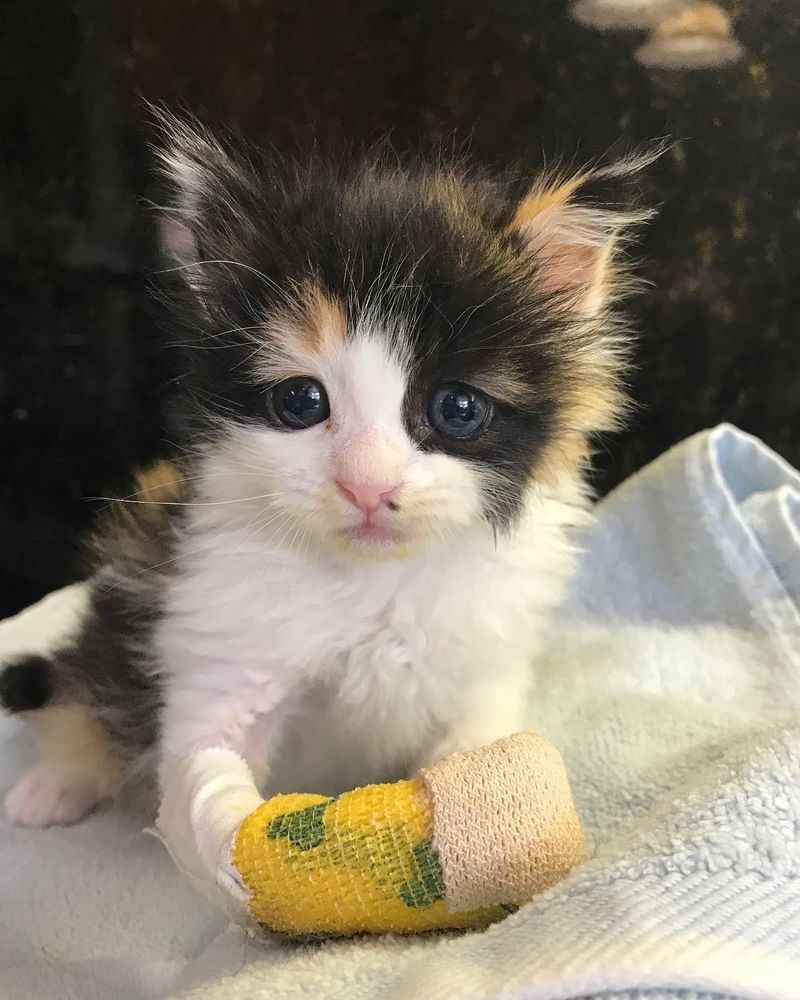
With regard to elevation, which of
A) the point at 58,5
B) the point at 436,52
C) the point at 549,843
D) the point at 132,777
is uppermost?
the point at 436,52

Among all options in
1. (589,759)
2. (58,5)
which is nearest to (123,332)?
(58,5)

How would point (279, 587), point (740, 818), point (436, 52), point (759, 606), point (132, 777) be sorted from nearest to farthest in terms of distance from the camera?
point (740, 818) < point (279, 587) < point (132, 777) < point (759, 606) < point (436, 52)

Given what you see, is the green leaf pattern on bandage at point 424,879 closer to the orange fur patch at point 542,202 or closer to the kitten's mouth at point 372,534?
the kitten's mouth at point 372,534

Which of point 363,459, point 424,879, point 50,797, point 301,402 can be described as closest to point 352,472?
point 363,459

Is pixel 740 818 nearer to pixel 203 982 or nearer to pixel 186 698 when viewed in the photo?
pixel 203 982

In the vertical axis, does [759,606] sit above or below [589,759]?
above

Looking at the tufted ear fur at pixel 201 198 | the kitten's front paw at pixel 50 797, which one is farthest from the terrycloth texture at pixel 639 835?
the tufted ear fur at pixel 201 198

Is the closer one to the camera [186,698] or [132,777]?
[186,698]
